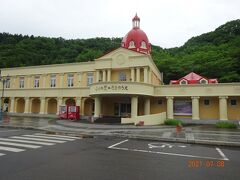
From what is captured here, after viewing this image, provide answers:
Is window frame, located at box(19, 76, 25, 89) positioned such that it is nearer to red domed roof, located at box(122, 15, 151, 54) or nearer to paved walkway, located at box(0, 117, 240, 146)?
red domed roof, located at box(122, 15, 151, 54)

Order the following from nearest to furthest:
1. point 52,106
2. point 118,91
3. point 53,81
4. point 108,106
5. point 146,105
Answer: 1. point 118,91
2. point 146,105
3. point 108,106
4. point 53,81
5. point 52,106

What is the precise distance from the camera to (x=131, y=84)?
26281 millimetres

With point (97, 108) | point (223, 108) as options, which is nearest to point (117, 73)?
point (97, 108)

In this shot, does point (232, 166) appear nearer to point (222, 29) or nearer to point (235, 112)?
point (235, 112)

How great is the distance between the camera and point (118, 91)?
85.4 feet

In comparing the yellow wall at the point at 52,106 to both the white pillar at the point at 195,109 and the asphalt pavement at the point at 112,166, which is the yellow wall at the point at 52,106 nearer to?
the white pillar at the point at 195,109

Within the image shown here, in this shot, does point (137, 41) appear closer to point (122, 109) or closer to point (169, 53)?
point (122, 109)

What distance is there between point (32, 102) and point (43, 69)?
717 centimetres

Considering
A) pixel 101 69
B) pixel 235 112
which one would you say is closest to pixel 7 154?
pixel 101 69

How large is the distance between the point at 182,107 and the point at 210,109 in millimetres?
3846

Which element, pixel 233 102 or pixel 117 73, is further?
pixel 117 73

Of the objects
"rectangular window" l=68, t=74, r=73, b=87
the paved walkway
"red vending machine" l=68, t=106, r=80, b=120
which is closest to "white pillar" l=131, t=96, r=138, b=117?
the paved walkway

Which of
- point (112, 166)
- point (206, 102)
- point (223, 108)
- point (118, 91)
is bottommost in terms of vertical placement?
point (112, 166)

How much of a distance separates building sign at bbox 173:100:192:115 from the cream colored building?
0.32 m
